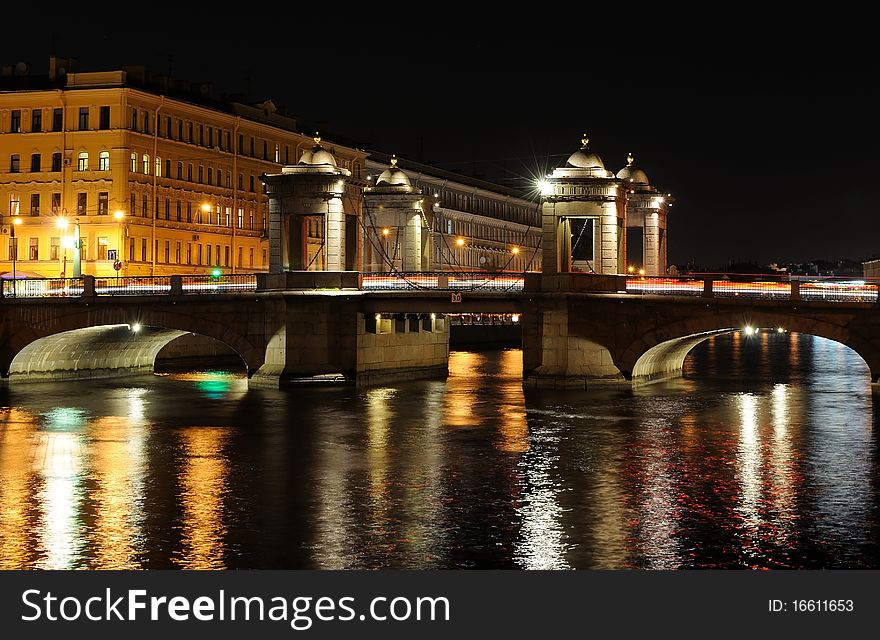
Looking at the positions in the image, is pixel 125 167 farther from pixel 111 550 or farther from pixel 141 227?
pixel 111 550

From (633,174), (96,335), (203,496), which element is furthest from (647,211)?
(203,496)

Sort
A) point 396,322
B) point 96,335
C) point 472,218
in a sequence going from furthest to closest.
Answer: point 472,218
point 96,335
point 396,322

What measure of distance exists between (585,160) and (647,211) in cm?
1483

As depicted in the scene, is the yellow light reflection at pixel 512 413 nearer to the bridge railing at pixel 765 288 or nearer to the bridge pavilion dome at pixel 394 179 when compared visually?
the bridge railing at pixel 765 288

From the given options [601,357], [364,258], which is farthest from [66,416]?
[364,258]

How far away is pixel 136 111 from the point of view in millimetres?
95312

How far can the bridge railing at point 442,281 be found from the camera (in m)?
69.3

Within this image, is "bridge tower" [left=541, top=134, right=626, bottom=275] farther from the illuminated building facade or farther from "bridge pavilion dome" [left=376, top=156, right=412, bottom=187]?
the illuminated building facade

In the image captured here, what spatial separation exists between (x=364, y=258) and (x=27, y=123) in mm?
24823

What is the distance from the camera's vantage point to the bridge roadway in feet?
207

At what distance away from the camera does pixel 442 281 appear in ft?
230

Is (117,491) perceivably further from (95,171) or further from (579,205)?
(95,171)

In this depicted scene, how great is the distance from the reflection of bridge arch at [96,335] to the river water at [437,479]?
3.37 metres

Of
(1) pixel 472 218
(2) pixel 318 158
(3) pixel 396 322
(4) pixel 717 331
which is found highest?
(1) pixel 472 218
